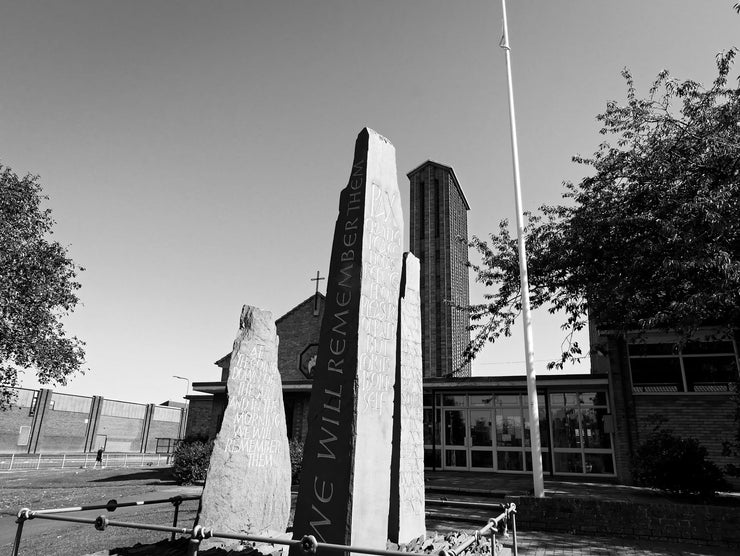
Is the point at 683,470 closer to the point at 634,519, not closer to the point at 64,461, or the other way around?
the point at 634,519

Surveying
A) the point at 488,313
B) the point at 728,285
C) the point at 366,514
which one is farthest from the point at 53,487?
the point at 728,285

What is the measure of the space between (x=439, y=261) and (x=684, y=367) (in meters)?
19.1

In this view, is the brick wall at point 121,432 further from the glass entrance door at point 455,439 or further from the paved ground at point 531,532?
the glass entrance door at point 455,439

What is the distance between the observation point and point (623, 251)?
478 inches

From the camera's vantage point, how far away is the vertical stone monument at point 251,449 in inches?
281

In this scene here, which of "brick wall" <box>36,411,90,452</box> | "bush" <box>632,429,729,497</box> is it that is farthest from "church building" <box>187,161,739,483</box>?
"brick wall" <box>36,411,90,452</box>

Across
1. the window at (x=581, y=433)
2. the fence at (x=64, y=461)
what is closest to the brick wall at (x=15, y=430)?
the fence at (x=64, y=461)

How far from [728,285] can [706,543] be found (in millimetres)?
4412

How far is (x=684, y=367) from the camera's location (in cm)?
1636

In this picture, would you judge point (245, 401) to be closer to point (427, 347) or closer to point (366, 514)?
point (366, 514)

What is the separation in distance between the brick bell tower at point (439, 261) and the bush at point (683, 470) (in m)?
19.8

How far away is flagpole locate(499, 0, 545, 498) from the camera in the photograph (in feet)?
33.2

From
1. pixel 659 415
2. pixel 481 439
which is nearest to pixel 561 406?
pixel 481 439

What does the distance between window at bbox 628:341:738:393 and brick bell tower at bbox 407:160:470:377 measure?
47.9 ft
